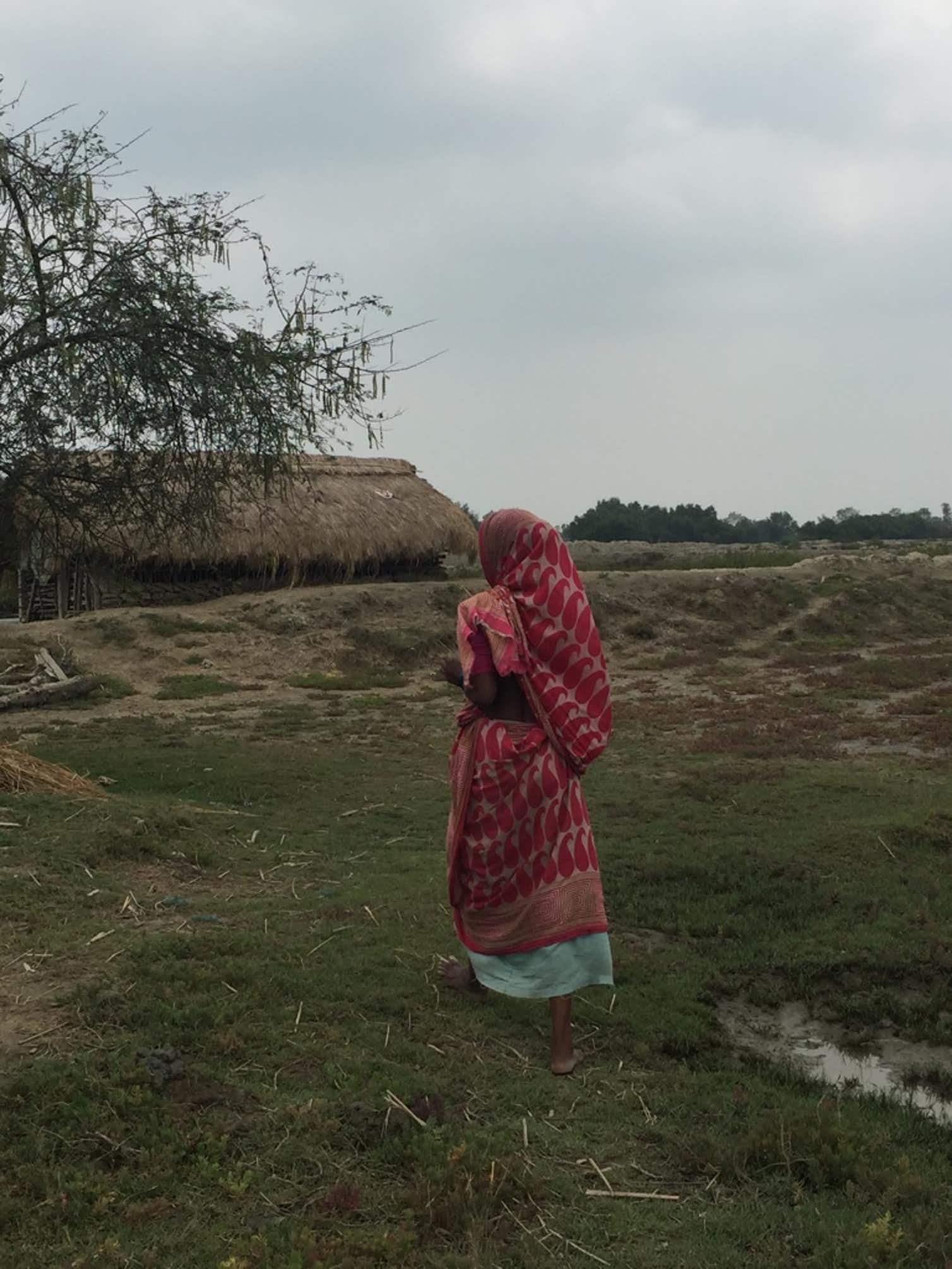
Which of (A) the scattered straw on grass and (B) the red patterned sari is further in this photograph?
(A) the scattered straw on grass

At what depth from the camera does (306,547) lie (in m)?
22.1

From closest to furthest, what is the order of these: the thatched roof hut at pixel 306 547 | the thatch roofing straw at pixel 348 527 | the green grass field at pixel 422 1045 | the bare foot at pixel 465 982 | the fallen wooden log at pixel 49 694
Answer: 1. the green grass field at pixel 422 1045
2. the bare foot at pixel 465 982
3. the fallen wooden log at pixel 49 694
4. the thatched roof hut at pixel 306 547
5. the thatch roofing straw at pixel 348 527

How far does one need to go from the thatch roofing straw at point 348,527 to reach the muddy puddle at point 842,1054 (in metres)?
14.9

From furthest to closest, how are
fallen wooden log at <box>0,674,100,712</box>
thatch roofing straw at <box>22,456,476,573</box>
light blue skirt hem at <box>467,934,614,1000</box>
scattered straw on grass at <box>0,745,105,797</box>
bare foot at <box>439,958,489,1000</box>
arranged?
thatch roofing straw at <box>22,456,476,573</box>
fallen wooden log at <box>0,674,100,712</box>
scattered straw on grass at <box>0,745,105,797</box>
bare foot at <box>439,958,489,1000</box>
light blue skirt hem at <box>467,934,614,1000</box>

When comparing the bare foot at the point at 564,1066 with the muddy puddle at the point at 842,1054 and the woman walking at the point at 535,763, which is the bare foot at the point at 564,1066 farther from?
the muddy puddle at the point at 842,1054

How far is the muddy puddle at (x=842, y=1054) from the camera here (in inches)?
169

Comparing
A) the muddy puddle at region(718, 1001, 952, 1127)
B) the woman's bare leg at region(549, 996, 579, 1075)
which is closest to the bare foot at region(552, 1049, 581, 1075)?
the woman's bare leg at region(549, 996, 579, 1075)

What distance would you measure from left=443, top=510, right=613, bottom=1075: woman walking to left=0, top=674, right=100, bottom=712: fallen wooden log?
1091 centimetres

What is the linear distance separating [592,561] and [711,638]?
1156cm

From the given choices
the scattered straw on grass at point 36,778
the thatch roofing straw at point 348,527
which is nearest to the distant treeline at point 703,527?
the thatch roofing straw at point 348,527

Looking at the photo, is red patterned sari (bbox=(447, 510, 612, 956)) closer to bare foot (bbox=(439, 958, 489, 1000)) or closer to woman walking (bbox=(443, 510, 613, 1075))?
woman walking (bbox=(443, 510, 613, 1075))

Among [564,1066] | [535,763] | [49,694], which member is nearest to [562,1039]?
[564,1066]

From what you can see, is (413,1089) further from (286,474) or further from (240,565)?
(240,565)

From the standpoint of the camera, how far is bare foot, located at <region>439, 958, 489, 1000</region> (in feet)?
15.8
